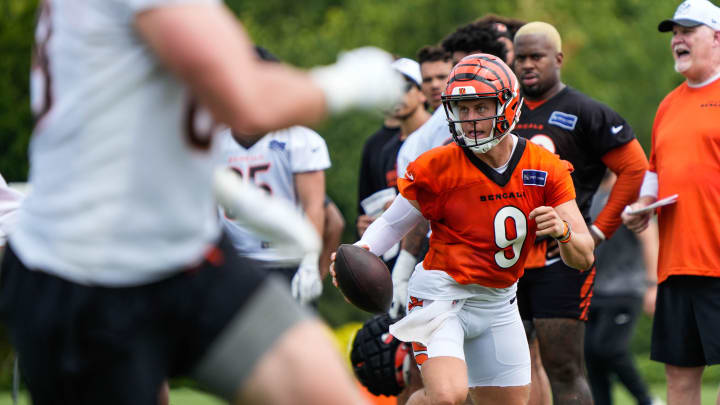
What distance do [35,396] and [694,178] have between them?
381 cm

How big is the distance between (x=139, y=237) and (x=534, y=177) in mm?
2576

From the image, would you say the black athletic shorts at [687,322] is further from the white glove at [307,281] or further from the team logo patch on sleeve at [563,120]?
the white glove at [307,281]

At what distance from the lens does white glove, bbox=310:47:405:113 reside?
7.54ft

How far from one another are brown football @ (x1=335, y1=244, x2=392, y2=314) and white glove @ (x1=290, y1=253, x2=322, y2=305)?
59.0 inches

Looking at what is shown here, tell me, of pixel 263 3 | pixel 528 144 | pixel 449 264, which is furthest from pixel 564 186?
pixel 263 3

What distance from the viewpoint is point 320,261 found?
678 cm

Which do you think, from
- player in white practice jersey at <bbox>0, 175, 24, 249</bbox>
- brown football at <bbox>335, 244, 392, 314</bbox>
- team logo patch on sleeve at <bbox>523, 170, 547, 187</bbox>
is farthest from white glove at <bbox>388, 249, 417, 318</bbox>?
player in white practice jersey at <bbox>0, 175, 24, 249</bbox>

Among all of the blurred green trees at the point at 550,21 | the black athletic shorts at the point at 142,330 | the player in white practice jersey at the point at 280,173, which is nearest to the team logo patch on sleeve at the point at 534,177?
the player in white practice jersey at the point at 280,173

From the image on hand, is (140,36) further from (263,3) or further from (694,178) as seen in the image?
(263,3)

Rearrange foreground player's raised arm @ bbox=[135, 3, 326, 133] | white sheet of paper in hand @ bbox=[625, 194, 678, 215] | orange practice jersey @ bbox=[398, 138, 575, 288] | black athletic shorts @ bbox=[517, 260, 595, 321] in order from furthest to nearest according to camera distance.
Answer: black athletic shorts @ bbox=[517, 260, 595, 321] → white sheet of paper in hand @ bbox=[625, 194, 678, 215] → orange practice jersey @ bbox=[398, 138, 575, 288] → foreground player's raised arm @ bbox=[135, 3, 326, 133]

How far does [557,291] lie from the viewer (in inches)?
217

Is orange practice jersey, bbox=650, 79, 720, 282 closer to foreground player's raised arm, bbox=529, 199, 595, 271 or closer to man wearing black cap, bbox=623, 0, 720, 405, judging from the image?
man wearing black cap, bbox=623, 0, 720, 405

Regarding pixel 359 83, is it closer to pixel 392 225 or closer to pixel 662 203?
pixel 392 225

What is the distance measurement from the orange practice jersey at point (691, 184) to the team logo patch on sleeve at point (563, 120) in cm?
49
